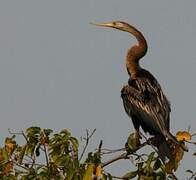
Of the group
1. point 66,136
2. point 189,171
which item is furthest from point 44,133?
point 189,171

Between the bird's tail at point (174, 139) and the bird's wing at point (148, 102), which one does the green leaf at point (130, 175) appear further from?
the bird's wing at point (148, 102)

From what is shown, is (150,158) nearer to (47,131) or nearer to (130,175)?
(130,175)

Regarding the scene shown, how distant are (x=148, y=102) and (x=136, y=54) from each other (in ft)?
4.88

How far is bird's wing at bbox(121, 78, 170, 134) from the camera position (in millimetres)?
8359

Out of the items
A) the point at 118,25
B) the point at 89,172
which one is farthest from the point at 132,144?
the point at 118,25

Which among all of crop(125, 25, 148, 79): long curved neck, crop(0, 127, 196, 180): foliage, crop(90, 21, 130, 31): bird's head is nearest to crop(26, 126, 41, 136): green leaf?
crop(0, 127, 196, 180): foliage

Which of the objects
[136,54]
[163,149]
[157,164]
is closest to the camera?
[157,164]

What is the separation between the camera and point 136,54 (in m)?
9.99

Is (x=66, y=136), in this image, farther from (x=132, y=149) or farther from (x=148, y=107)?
(x=148, y=107)

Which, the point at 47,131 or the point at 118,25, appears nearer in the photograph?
the point at 47,131

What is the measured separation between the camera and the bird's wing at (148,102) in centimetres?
836

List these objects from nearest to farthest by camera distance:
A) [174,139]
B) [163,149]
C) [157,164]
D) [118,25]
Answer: [157,164] < [174,139] < [163,149] < [118,25]

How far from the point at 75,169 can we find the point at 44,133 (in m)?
1.07

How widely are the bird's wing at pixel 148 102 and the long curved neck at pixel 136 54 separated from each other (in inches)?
20.6
